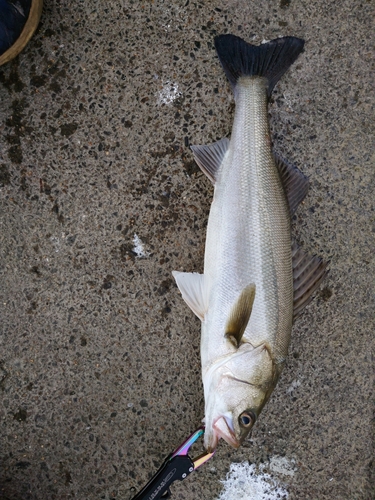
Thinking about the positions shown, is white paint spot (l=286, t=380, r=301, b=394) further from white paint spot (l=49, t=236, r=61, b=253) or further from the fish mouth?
white paint spot (l=49, t=236, r=61, b=253)

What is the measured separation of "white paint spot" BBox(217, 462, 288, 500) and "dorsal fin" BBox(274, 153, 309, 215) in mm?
1768

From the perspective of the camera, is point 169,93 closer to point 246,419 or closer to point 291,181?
point 291,181

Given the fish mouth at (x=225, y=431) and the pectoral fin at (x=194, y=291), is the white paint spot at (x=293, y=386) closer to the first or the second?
the fish mouth at (x=225, y=431)

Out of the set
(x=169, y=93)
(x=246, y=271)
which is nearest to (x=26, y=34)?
(x=169, y=93)

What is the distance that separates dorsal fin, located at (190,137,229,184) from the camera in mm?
2746

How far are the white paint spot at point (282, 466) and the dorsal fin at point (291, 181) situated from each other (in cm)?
168

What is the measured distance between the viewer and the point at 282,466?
3.04 meters

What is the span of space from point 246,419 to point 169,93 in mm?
2115

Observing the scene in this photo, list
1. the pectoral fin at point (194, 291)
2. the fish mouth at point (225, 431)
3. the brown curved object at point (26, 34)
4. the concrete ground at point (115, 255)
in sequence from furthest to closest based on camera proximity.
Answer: the concrete ground at point (115, 255) → the brown curved object at point (26, 34) → the pectoral fin at point (194, 291) → the fish mouth at point (225, 431)

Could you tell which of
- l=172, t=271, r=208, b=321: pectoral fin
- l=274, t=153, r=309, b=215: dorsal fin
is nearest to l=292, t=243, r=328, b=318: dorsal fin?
l=274, t=153, r=309, b=215: dorsal fin

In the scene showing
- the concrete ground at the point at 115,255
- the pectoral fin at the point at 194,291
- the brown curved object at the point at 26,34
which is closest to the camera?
the pectoral fin at the point at 194,291

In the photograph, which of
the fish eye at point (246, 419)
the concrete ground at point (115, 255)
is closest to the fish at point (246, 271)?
the fish eye at point (246, 419)

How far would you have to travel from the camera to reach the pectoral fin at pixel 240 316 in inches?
96.7

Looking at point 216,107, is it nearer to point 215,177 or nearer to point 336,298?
point 215,177
